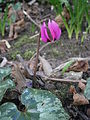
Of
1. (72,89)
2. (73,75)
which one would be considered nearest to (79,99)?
(72,89)

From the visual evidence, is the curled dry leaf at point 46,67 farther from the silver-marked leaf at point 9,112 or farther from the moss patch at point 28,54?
the silver-marked leaf at point 9,112

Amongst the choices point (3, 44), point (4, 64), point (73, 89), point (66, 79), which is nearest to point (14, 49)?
point (3, 44)

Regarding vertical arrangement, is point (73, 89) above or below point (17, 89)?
below

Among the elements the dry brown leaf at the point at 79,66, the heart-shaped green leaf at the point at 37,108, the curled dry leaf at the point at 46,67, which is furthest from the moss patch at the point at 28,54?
the heart-shaped green leaf at the point at 37,108

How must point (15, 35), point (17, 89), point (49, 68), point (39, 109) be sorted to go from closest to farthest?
point (39, 109) → point (17, 89) → point (49, 68) → point (15, 35)

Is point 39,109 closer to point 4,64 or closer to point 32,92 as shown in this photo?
point 32,92

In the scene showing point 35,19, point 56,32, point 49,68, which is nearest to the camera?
point 56,32
